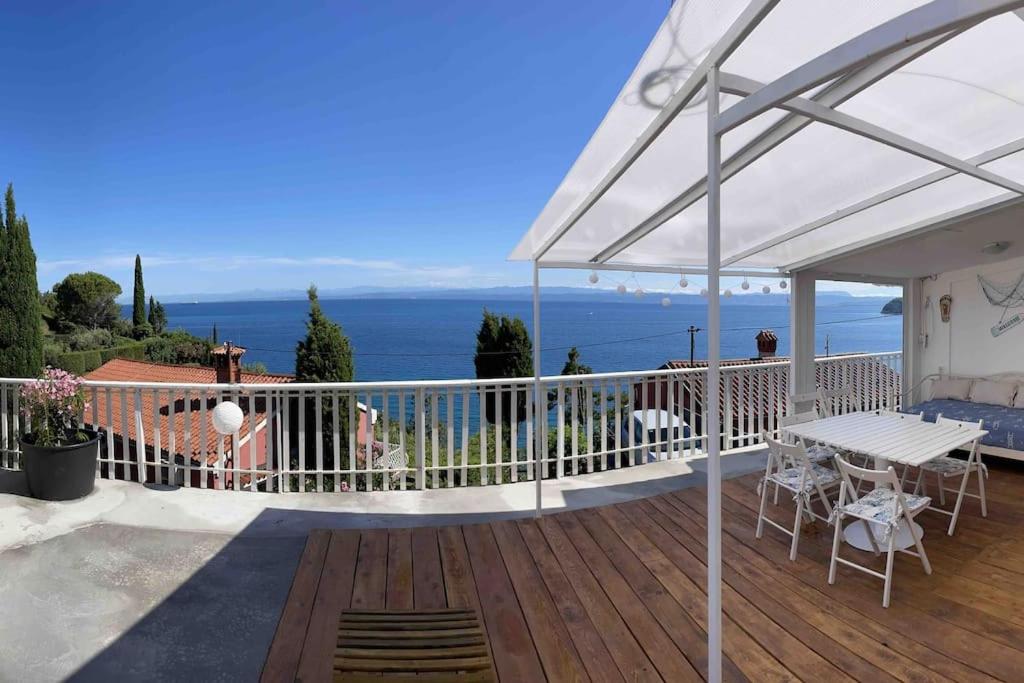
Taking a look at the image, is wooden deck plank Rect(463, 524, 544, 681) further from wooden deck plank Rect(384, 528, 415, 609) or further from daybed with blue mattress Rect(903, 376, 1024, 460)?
daybed with blue mattress Rect(903, 376, 1024, 460)

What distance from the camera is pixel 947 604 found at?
2572 mm

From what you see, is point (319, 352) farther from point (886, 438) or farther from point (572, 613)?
point (886, 438)

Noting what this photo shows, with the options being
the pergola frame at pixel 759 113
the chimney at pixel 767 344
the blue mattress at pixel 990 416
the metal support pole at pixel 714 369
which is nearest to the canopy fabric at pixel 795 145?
the pergola frame at pixel 759 113

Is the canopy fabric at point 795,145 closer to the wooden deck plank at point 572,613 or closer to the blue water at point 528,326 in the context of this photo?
→ the wooden deck plank at point 572,613

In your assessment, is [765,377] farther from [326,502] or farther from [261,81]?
[261,81]

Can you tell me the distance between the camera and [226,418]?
4211 mm

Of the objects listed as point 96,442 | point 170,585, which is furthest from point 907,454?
point 96,442

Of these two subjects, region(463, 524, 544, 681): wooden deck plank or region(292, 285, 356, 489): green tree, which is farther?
region(292, 285, 356, 489): green tree

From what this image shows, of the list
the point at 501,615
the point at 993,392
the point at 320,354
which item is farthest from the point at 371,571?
the point at 320,354

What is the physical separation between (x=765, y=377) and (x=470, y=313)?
315 ft

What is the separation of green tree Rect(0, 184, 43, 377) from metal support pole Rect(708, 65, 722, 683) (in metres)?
11.6

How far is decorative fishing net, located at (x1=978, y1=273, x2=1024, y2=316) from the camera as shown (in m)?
5.32

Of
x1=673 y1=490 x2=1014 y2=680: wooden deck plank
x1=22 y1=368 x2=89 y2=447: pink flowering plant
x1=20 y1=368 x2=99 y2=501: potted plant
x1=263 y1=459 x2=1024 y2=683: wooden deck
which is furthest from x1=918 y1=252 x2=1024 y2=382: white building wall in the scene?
x1=22 y1=368 x2=89 y2=447: pink flowering plant

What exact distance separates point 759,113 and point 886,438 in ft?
10.4
